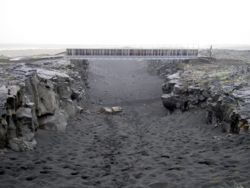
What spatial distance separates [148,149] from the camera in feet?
53.5

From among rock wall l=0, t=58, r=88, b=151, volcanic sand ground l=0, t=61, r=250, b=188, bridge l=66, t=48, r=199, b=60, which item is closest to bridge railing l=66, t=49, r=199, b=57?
bridge l=66, t=48, r=199, b=60

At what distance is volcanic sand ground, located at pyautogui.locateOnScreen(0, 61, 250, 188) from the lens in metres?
11.5

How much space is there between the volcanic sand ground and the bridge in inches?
560

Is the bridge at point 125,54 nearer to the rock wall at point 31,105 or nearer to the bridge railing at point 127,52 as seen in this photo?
the bridge railing at point 127,52

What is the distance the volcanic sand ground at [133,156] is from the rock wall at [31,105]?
0.69 metres

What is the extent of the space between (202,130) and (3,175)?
11.3m

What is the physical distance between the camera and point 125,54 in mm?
40094

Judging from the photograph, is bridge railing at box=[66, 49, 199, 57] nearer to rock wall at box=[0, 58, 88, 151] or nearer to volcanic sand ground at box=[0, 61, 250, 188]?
rock wall at box=[0, 58, 88, 151]

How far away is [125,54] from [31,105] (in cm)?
2440

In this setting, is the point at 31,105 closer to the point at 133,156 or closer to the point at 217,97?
the point at 133,156

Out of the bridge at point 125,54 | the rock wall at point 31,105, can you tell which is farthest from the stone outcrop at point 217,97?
the bridge at point 125,54

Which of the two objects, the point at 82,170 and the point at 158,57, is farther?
the point at 158,57

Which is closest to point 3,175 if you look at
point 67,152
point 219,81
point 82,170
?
point 82,170

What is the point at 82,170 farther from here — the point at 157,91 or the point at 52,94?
the point at 157,91
